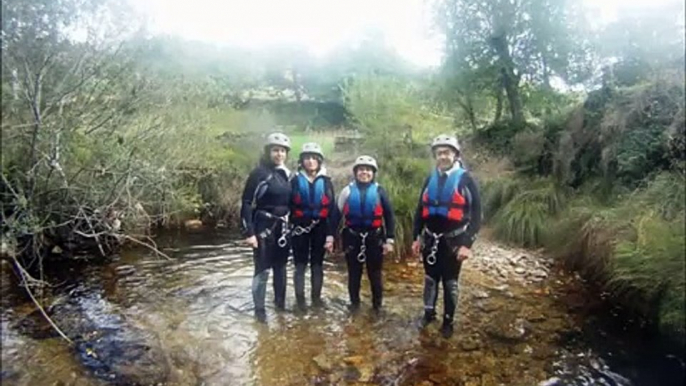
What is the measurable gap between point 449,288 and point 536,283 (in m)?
1.96

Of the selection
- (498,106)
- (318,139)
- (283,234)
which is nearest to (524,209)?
(498,106)

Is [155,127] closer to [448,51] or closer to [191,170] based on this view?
[191,170]

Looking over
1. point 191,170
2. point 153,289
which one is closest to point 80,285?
point 153,289

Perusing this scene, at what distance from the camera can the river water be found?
363 cm

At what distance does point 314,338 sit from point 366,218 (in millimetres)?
1103

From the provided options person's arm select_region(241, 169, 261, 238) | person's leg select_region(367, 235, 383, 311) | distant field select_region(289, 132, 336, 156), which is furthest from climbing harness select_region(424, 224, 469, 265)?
distant field select_region(289, 132, 336, 156)

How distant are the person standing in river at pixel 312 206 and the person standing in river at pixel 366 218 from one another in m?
0.14

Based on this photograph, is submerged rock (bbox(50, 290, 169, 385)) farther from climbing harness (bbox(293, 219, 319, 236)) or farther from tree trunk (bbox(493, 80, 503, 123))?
tree trunk (bbox(493, 80, 503, 123))

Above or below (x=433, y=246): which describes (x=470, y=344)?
below

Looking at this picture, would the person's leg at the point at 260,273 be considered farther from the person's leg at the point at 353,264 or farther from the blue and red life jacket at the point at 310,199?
the person's leg at the point at 353,264

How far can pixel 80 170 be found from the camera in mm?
4645

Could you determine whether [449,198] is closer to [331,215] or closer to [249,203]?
[331,215]

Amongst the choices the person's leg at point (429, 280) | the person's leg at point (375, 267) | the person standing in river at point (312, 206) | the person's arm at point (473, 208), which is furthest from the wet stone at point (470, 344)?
the person standing in river at point (312, 206)

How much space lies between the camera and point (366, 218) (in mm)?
4562
